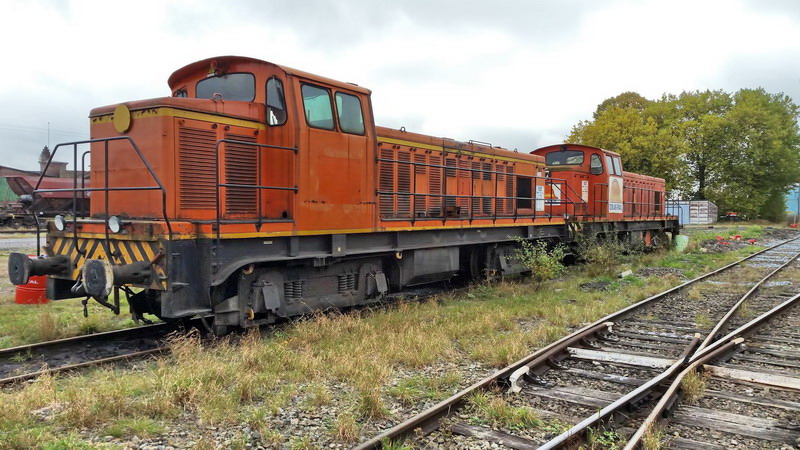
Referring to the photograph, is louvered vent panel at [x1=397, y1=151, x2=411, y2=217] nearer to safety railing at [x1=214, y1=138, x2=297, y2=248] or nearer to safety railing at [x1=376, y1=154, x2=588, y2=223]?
safety railing at [x1=376, y1=154, x2=588, y2=223]

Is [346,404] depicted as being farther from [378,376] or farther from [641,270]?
[641,270]

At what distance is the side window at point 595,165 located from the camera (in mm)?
15367

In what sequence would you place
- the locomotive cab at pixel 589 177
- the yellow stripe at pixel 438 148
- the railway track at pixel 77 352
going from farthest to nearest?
1. the locomotive cab at pixel 589 177
2. the yellow stripe at pixel 438 148
3. the railway track at pixel 77 352

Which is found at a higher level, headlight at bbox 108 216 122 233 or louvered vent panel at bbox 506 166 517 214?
louvered vent panel at bbox 506 166 517 214

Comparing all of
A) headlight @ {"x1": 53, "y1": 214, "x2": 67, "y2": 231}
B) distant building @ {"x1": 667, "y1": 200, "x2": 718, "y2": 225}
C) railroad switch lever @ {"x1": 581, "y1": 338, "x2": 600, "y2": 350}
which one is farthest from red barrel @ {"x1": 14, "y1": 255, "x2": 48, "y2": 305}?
distant building @ {"x1": 667, "y1": 200, "x2": 718, "y2": 225}

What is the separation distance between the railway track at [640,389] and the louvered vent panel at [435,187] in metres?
3.81

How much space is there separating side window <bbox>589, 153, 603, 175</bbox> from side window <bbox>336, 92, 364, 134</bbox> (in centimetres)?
983

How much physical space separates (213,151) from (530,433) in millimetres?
4820

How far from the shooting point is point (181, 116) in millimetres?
6211

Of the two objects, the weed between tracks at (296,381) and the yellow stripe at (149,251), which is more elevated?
the yellow stripe at (149,251)

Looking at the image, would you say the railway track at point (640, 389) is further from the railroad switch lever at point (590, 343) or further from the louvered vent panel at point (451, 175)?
the louvered vent panel at point (451, 175)

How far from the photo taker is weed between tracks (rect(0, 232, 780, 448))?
3896mm

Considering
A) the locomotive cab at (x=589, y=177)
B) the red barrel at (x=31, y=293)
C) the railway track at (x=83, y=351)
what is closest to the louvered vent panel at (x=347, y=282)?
the railway track at (x=83, y=351)

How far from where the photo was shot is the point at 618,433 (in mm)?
3928
